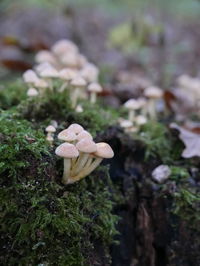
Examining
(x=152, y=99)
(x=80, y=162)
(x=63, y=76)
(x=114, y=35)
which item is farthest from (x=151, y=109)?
(x=114, y=35)

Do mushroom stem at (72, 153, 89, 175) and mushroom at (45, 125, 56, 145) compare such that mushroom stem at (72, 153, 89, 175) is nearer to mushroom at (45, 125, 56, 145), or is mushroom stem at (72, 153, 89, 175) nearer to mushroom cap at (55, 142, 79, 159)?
mushroom cap at (55, 142, 79, 159)

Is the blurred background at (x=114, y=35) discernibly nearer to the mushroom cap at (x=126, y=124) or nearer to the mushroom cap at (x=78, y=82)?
the mushroom cap at (x=126, y=124)

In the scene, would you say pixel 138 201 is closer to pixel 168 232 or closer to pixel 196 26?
pixel 168 232

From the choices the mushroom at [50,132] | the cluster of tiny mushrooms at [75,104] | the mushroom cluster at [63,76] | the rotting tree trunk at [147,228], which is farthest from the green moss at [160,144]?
the mushroom at [50,132]

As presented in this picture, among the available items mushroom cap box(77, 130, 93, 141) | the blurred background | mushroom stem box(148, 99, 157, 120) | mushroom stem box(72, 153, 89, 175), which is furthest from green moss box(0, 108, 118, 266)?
the blurred background

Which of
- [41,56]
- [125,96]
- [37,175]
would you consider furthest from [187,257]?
[41,56]

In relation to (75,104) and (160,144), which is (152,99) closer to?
(160,144)

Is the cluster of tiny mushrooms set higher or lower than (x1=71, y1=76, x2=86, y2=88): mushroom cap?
lower
